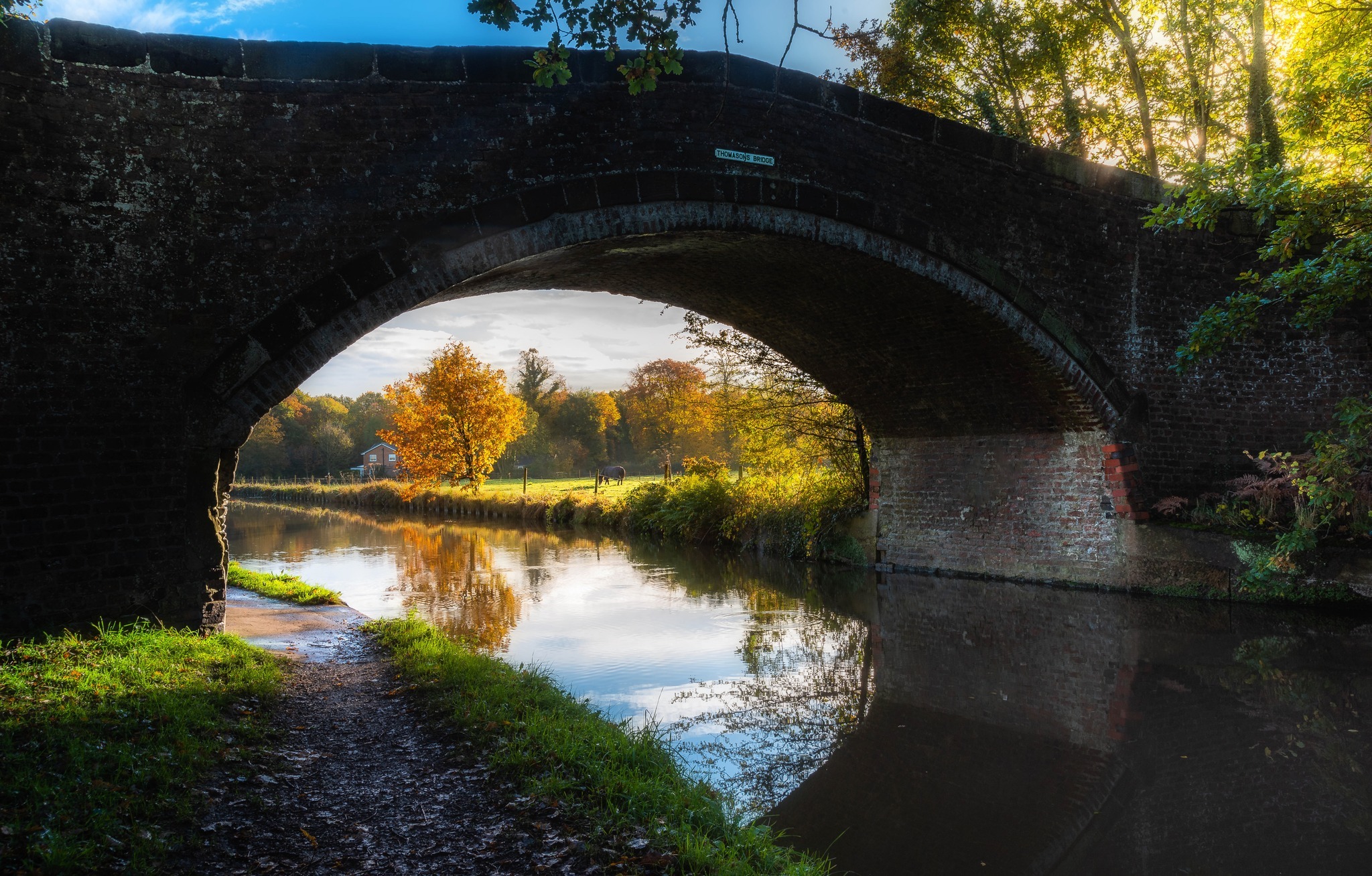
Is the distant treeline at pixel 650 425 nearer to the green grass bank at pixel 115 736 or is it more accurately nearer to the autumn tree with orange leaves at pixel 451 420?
the autumn tree with orange leaves at pixel 451 420

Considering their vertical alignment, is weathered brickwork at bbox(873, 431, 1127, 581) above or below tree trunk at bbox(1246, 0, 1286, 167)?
below

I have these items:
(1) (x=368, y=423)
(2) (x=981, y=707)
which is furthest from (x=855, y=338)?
(1) (x=368, y=423)

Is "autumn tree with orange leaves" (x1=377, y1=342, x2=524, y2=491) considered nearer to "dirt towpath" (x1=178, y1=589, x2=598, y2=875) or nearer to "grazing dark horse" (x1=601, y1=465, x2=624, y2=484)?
"grazing dark horse" (x1=601, y1=465, x2=624, y2=484)

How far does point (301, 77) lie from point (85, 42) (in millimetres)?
1406

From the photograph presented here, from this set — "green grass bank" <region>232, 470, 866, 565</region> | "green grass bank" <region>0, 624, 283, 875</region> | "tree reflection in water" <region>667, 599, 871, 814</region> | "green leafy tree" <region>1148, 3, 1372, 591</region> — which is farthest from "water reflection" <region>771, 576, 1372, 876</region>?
"green grass bank" <region>232, 470, 866, 565</region>

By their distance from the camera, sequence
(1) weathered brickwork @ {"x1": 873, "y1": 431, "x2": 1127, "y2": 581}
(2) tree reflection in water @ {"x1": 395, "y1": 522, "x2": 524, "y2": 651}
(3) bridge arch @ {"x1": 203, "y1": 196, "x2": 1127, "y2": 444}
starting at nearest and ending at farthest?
(3) bridge arch @ {"x1": 203, "y1": 196, "x2": 1127, "y2": 444} → (2) tree reflection in water @ {"x1": 395, "y1": 522, "x2": 524, "y2": 651} → (1) weathered brickwork @ {"x1": 873, "y1": 431, "x2": 1127, "y2": 581}

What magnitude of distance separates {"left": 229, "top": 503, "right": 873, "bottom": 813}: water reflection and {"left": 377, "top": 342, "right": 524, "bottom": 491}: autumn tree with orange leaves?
895 centimetres

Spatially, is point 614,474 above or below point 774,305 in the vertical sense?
below

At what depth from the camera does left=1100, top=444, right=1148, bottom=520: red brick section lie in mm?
9789

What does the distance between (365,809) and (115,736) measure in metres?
1.29

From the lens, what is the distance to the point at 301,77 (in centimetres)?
664

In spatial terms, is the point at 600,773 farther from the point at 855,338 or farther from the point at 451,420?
the point at 451,420

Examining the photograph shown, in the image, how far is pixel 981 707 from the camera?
5.89 m

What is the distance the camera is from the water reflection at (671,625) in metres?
5.23
